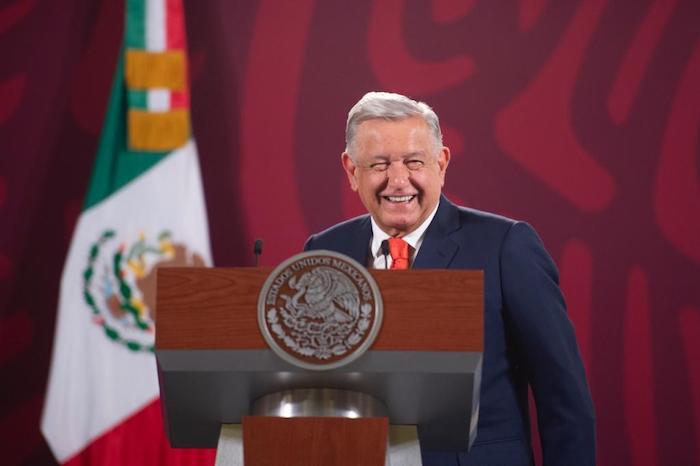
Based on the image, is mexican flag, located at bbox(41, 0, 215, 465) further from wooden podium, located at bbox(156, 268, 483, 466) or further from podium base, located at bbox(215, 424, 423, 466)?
wooden podium, located at bbox(156, 268, 483, 466)

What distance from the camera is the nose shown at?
7.02 feet

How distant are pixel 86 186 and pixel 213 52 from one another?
2.43ft

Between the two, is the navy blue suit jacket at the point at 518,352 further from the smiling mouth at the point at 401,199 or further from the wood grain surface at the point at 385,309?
the wood grain surface at the point at 385,309

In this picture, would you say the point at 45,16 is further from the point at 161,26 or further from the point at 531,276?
the point at 531,276

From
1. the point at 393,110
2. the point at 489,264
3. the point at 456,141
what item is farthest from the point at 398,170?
the point at 456,141

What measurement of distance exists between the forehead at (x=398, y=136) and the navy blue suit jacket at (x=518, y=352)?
0.19 metres

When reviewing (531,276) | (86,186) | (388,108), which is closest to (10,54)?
(86,186)

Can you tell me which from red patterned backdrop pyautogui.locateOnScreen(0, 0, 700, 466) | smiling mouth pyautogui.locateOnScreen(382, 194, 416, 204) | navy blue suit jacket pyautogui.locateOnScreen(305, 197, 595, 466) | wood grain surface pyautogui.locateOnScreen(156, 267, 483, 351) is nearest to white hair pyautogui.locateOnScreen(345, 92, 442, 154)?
smiling mouth pyautogui.locateOnScreen(382, 194, 416, 204)

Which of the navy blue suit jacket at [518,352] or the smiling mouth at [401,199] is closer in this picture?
the navy blue suit jacket at [518,352]

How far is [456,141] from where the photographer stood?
407 cm

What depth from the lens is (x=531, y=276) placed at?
1.99 metres

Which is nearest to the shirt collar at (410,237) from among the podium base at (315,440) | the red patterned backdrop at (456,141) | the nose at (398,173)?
the nose at (398,173)

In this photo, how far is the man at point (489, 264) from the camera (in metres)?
1.92

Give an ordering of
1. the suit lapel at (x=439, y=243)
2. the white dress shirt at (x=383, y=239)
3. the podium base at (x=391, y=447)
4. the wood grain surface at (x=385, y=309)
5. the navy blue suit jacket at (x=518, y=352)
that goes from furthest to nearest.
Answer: the white dress shirt at (x=383, y=239)
the suit lapel at (x=439, y=243)
the navy blue suit jacket at (x=518, y=352)
the podium base at (x=391, y=447)
the wood grain surface at (x=385, y=309)
